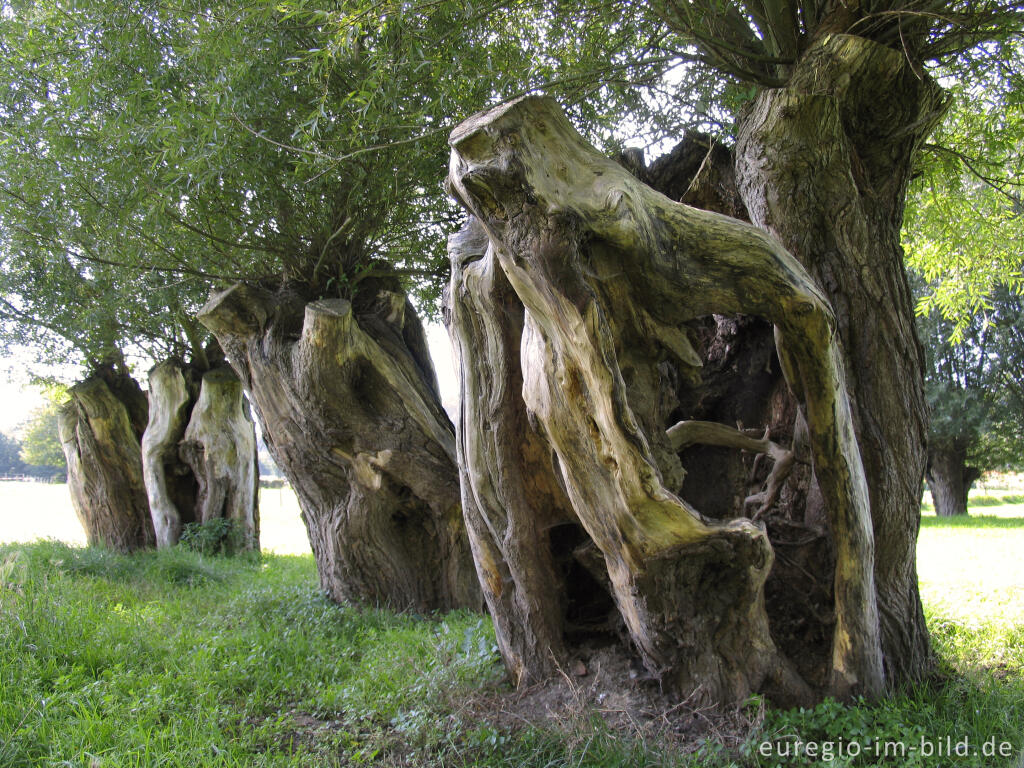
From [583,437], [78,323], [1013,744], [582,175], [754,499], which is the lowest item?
[1013,744]

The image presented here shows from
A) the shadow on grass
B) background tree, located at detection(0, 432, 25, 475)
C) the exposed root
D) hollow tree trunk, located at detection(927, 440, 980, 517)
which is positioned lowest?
the shadow on grass

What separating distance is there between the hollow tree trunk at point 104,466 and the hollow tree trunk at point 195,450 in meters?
0.59

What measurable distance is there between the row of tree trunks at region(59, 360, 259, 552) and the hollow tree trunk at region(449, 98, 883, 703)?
7.30m

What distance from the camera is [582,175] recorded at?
2.81 m

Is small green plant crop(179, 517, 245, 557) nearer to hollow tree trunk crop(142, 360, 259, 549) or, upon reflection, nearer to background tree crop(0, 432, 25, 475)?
hollow tree trunk crop(142, 360, 259, 549)

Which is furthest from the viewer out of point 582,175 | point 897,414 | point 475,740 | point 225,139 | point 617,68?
point 225,139

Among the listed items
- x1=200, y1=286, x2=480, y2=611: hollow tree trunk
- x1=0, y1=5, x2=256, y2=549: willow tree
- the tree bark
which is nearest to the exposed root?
x1=200, y1=286, x2=480, y2=611: hollow tree trunk

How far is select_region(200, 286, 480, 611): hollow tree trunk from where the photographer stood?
5.48 metres

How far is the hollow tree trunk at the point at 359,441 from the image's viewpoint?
548 centimetres

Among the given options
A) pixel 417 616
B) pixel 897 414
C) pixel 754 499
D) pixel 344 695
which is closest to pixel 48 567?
pixel 417 616

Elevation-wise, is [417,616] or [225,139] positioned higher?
[225,139]

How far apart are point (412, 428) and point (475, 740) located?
289 cm

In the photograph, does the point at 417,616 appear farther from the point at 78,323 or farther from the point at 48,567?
the point at 78,323

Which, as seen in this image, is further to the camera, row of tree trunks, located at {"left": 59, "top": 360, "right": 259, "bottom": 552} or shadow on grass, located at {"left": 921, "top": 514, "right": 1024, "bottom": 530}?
shadow on grass, located at {"left": 921, "top": 514, "right": 1024, "bottom": 530}
